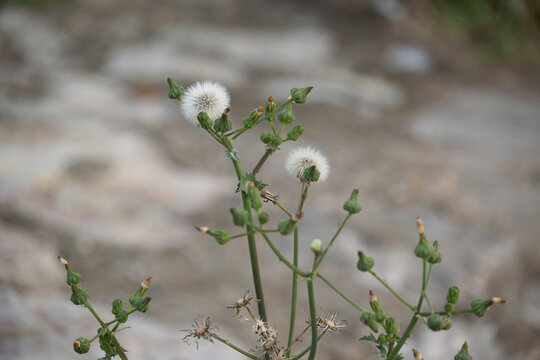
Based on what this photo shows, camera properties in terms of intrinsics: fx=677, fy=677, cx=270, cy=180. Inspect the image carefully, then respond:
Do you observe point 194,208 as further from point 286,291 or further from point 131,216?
point 286,291

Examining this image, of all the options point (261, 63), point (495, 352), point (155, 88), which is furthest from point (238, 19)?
point (495, 352)

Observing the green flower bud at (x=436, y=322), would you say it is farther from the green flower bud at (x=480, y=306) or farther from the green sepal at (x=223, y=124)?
the green sepal at (x=223, y=124)

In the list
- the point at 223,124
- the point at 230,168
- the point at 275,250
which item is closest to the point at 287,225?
the point at 275,250

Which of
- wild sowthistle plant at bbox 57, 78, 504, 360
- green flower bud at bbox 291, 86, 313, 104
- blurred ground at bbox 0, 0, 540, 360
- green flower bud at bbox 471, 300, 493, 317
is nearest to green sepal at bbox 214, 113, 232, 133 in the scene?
wild sowthistle plant at bbox 57, 78, 504, 360

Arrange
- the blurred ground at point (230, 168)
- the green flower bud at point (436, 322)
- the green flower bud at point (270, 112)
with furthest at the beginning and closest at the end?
the blurred ground at point (230, 168) → the green flower bud at point (270, 112) → the green flower bud at point (436, 322)

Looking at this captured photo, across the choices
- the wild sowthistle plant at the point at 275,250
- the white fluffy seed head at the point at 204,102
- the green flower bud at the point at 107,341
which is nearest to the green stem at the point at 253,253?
the wild sowthistle plant at the point at 275,250

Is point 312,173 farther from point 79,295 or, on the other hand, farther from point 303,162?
point 79,295
